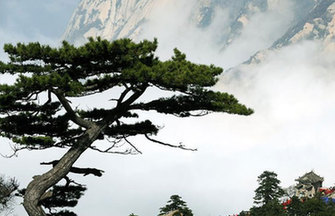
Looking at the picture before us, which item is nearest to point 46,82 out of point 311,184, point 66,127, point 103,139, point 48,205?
point 66,127

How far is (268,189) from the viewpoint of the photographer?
5722cm

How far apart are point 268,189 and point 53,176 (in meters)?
46.4

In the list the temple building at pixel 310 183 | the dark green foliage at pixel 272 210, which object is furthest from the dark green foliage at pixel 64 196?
the temple building at pixel 310 183

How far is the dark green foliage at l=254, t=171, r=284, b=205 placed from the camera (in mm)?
57188

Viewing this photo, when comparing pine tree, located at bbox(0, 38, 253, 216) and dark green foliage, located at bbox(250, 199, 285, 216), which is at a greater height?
dark green foliage, located at bbox(250, 199, 285, 216)

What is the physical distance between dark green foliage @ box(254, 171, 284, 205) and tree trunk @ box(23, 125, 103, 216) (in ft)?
147

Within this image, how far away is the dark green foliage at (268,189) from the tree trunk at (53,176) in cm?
4468

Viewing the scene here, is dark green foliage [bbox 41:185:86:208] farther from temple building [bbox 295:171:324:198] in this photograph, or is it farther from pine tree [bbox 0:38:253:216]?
temple building [bbox 295:171:324:198]

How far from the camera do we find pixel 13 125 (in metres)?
15.0

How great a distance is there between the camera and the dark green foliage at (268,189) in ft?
188

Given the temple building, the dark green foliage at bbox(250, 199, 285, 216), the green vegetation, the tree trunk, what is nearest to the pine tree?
the tree trunk

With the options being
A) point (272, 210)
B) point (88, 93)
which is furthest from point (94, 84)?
point (272, 210)

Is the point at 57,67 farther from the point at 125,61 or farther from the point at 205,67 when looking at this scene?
the point at 205,67

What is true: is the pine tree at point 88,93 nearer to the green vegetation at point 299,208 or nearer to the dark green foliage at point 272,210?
the green vegetation at point 299,208
